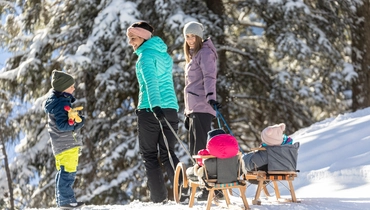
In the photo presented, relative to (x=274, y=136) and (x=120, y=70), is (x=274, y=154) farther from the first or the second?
(x=120, y=70)

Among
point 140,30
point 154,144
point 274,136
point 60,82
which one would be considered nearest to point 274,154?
point 274,136

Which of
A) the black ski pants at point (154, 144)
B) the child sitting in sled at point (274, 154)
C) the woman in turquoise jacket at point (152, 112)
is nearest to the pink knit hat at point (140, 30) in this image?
the woman in turquoise jacket at point (152, 112)

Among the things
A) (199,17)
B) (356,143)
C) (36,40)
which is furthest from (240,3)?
(356,143)

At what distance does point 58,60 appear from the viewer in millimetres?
10469

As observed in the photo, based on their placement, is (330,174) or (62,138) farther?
(330,174)

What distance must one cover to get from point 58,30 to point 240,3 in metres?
3.90

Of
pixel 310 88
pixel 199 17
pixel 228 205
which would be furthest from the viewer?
pixel 310 88

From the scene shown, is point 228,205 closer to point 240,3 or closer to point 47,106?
point 47,106

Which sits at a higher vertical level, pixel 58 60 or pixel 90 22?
pixel 90 22

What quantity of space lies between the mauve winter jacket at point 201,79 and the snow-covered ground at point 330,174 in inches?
36.6

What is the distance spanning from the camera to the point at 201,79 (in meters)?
5.25

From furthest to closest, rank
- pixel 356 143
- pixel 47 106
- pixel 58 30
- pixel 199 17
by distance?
1. pixel 58 30
2. pixel 199 17
3. pixel 356 143
4. pixel 47 106

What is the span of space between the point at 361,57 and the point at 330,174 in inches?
293

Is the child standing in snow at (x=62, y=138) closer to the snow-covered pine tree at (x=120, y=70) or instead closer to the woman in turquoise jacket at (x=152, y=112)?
the woman in turquoise jacket at (x=152, y=112)
